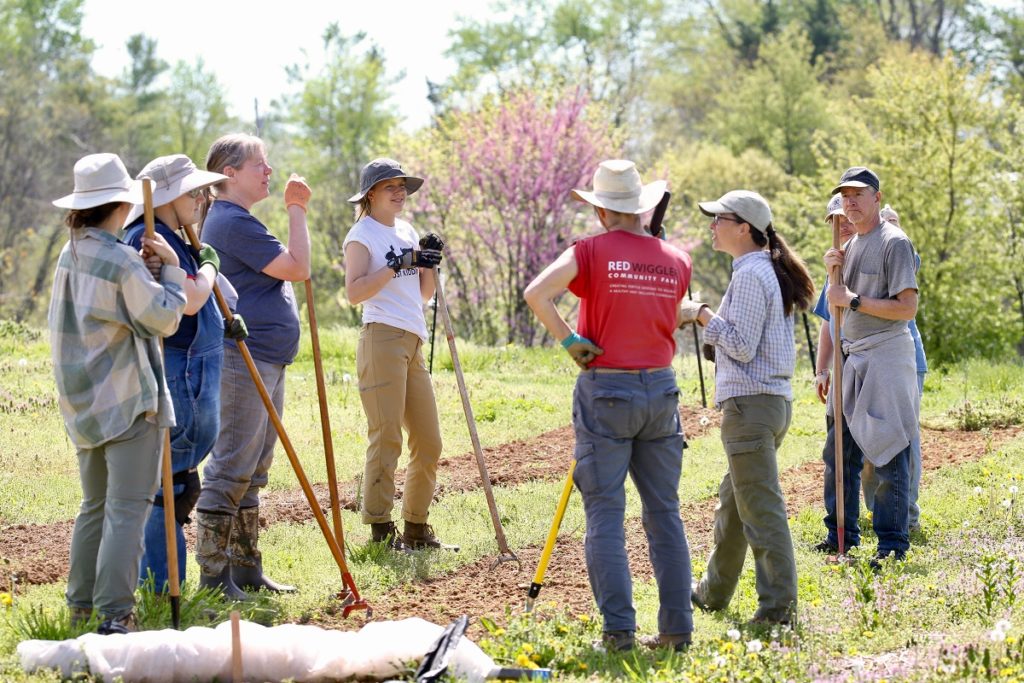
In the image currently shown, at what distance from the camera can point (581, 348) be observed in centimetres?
512

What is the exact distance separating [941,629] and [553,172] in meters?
15.9

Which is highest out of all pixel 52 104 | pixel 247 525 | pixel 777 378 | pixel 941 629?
pixel 52 104

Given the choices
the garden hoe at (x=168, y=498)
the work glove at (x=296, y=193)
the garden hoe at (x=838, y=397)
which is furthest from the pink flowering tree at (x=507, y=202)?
the garden hoe at (x=168, y=498)

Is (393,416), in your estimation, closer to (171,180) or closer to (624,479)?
(171,180)

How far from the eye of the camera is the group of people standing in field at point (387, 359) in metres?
4.95

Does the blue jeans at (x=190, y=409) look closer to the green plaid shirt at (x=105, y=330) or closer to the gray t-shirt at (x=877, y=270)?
the green plaid shirt at (x=105, y=330)

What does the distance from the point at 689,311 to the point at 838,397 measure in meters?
2.03

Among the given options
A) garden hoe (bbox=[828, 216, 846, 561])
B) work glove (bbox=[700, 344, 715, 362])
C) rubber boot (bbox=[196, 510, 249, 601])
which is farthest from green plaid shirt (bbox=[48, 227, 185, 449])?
garden hoe (bbox=[828, 216, 846, 561])

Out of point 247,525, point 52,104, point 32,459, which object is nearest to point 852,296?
point 247,525

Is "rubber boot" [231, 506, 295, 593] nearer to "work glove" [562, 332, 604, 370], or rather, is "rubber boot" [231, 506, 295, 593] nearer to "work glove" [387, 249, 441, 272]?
"work glove" [387, 249, 441, 272]

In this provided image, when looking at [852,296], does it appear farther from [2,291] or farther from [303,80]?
[303,80]

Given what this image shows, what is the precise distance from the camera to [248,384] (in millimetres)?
6070

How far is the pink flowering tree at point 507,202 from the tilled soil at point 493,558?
33.0 feet

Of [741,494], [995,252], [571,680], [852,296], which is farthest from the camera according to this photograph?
[995,252]
